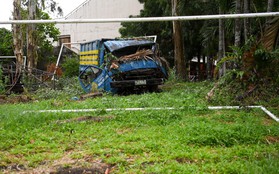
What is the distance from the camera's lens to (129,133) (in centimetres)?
561

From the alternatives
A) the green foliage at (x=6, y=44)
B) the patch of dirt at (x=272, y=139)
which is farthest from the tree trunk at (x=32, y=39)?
the patch of dirt at (x=272, y=139)

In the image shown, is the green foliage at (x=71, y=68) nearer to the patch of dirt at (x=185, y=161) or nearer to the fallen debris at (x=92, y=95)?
the fallen debris at (x=92, y=95)

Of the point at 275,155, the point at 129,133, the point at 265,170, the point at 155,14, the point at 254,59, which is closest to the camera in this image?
the point at 265,170

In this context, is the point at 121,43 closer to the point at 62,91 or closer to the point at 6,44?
the point at 62,91

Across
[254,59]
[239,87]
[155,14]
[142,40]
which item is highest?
[155,14]

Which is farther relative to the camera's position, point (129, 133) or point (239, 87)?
point (239, 87)

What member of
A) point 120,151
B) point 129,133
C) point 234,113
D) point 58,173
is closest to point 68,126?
point 129,133

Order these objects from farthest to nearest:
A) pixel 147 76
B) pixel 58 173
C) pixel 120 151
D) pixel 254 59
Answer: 1. pixel 147 76
2. pixel 254 59
3. pixel 120 151
4. pixel 58 173

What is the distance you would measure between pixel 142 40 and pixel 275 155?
9.41 m

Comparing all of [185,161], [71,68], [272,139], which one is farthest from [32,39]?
[185,161]

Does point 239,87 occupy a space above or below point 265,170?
above

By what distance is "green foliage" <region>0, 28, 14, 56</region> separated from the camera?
2310cm

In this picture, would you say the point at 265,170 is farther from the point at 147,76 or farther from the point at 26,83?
the point at 26,83

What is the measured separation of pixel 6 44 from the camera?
76.1 ft
